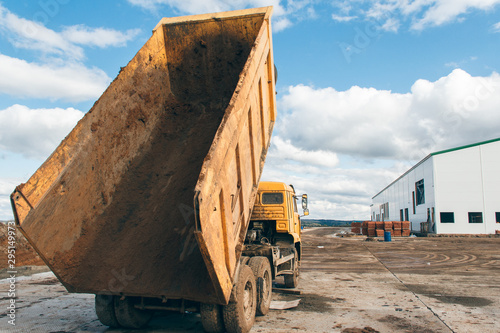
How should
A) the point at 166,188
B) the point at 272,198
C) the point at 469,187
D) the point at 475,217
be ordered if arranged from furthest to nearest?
the point at 469,187 < the point at 475,217 < the point at 272,198 < the point at 166,188

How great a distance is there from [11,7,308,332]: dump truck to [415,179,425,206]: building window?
32.5 m

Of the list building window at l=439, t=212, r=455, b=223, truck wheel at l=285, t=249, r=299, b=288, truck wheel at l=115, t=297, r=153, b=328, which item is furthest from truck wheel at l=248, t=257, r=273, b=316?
building window at l=439, t=212, r=455, b=223

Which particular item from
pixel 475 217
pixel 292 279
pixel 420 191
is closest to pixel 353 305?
pixel 292 279

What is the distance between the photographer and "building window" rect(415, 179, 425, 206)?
35.5 meters

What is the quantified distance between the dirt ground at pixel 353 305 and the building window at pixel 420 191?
80.0ft

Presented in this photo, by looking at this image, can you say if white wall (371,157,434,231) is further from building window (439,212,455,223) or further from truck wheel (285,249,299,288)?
truck wheel (285,249,299,288)

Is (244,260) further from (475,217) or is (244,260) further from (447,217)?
(475,217)

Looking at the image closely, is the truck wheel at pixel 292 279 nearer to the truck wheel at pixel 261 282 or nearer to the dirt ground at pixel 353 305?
the dirt ground at pixel 353 305

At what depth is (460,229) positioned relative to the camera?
2958 cm

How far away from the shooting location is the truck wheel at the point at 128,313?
210 inches

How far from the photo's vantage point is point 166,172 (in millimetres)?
6254

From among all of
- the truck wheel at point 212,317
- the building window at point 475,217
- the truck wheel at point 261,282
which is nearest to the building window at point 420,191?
the building window at point 475,217

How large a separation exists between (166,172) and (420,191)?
3588 cm

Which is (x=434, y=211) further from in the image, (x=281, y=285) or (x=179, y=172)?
(x=179, y=172)
